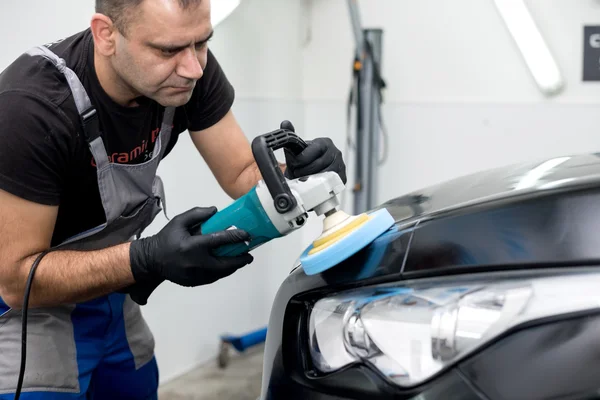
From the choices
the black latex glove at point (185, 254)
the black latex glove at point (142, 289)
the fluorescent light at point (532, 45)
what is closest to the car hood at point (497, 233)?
the black latex glove at point (185, 254)

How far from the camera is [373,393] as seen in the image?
95 cm

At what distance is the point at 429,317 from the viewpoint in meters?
0.93

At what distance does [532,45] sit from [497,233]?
2.96m

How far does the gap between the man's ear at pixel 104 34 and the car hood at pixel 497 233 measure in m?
0.70

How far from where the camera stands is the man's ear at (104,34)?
148cm

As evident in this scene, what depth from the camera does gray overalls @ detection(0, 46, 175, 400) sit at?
1.56 m

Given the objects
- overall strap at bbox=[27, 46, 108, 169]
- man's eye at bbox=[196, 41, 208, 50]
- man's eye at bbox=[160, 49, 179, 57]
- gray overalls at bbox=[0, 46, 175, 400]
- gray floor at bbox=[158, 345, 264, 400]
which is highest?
man's eye at bbox=[196, 41, 208, 50]

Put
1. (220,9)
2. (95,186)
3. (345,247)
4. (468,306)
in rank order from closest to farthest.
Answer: (468,306) → (345,247) → (95,186) → (220,9)

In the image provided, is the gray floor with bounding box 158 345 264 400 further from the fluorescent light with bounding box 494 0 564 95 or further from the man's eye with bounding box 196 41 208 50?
the fluorescent light with bounding box 494 0 564 95

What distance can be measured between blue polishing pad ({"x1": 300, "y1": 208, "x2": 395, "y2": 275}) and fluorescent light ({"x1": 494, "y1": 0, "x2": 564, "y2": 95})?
2.77m

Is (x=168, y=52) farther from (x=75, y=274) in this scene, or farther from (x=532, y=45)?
(x=532, y=45)

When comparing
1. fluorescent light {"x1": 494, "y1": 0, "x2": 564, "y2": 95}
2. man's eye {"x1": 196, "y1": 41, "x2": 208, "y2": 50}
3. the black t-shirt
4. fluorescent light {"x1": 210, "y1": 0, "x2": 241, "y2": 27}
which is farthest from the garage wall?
man's eye {"x1": 196, "y1": 41, "x2": 208, "y2": 50}

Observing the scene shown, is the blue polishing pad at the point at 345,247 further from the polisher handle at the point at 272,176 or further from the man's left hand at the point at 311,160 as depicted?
the man's left hand at the point at 311,160

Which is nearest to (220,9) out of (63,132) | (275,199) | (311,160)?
(63,132)
